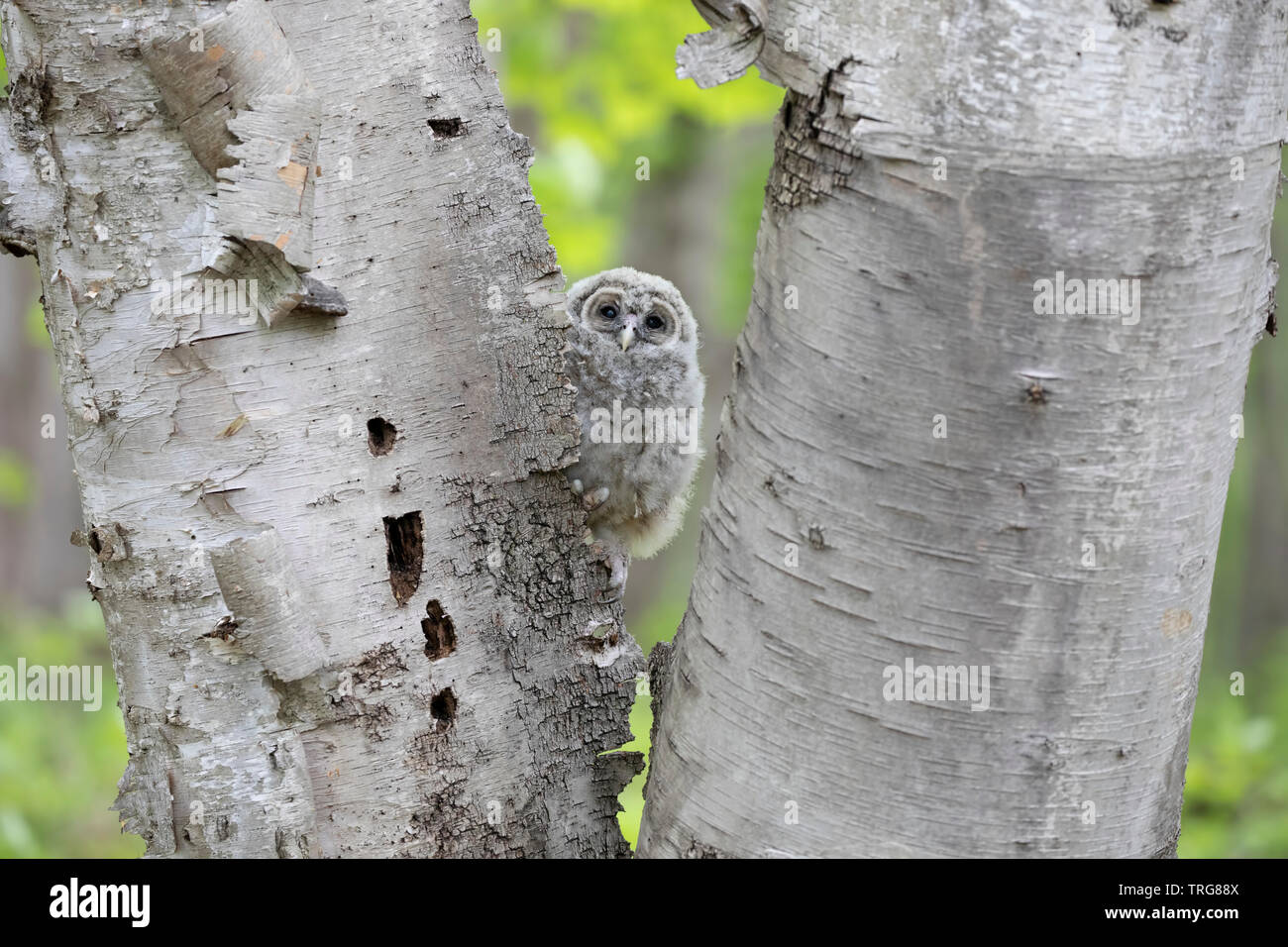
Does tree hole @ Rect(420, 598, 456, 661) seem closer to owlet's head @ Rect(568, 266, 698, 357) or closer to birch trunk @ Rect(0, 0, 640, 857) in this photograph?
birch trunk @ Rect(0, 0, 640, 857)

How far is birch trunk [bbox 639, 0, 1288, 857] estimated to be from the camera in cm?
149

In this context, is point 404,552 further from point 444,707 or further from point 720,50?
point 720,50

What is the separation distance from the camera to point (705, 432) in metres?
7.31

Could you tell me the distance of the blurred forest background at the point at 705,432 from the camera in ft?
16.8

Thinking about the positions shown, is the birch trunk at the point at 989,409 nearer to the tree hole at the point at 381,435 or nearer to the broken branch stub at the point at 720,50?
the broken branch stub at the point at 720,50

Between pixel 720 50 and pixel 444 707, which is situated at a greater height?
pixel 720 50

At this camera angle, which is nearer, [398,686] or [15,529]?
[398,686]

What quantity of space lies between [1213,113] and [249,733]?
1871 millimetres

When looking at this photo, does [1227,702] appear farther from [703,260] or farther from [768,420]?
[768,420]

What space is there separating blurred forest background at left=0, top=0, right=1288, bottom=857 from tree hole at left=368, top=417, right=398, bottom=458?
1266 millimetres

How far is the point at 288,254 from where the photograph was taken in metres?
1.86

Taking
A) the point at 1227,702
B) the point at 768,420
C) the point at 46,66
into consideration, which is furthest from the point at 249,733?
the point at 1227,702

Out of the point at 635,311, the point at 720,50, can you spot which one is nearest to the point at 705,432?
the point at 635,311

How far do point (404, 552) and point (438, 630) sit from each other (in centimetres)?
16
